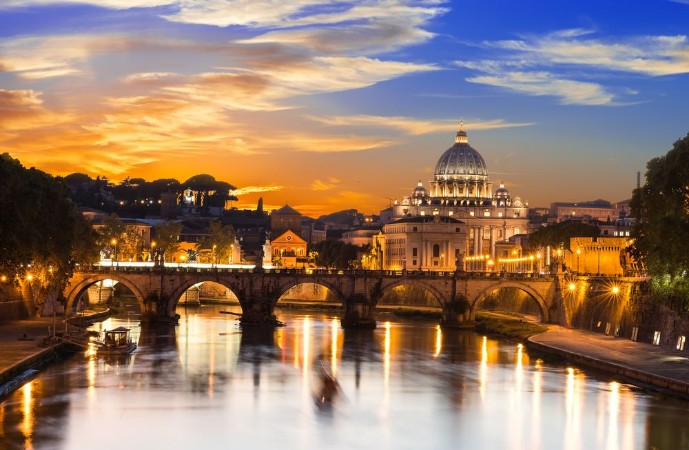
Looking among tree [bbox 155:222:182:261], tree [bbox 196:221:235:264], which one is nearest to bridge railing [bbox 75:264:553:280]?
tree [bbox 155:222:182:261]

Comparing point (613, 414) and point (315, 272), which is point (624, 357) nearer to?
point (613, 414)

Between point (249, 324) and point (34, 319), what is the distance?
1756cm

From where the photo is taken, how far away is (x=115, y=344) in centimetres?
7488

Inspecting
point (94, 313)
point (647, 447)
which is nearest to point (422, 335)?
point (94, 313)

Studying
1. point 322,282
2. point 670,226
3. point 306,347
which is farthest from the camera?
point 322,282

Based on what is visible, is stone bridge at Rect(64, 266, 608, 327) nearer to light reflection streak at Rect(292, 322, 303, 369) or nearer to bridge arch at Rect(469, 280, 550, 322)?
bridge arch at Rect(469, 280, 550, 322)

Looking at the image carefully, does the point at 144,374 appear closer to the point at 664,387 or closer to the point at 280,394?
the point at 280,394

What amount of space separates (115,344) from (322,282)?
31.4 meters

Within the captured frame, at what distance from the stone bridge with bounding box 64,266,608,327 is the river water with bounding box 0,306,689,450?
A: 1988 centimetres

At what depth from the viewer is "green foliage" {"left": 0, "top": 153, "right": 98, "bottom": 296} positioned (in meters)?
69.6

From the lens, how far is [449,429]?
5109 cm

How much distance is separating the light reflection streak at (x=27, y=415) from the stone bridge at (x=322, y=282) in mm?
42838

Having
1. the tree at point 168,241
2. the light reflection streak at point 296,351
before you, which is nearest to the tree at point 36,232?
the light reflection streak at point 296,351

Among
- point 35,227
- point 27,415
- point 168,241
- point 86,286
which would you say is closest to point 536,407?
point 27,415
